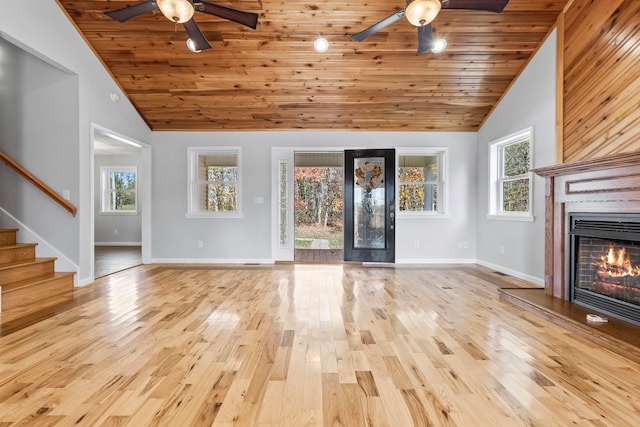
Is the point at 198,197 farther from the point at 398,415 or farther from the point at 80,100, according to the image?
the point at 398,415

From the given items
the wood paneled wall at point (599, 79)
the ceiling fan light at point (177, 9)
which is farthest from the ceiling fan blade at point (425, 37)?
the ceiling fan light at point (177, 9)

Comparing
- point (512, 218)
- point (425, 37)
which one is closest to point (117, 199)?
point (425, 37)

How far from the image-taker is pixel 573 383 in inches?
69.1

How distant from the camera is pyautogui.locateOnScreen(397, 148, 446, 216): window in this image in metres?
5.80

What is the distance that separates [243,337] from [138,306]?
1.43 meters

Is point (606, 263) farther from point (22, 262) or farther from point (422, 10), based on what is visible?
point (22, 262)

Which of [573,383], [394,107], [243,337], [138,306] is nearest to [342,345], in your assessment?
[243,337]

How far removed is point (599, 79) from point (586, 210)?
54.4 inches

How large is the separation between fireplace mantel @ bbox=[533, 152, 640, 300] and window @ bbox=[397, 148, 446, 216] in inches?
101

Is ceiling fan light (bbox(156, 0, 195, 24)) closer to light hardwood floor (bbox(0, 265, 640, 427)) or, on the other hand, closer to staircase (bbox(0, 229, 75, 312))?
light hardwood floor (bbox(0, 265, 640, 427))

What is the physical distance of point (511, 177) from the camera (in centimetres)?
484

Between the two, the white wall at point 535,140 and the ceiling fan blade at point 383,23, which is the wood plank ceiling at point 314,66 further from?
the ceiling fan blade at point 383,23

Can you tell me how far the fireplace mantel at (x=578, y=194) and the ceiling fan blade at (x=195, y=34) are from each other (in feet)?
12.0

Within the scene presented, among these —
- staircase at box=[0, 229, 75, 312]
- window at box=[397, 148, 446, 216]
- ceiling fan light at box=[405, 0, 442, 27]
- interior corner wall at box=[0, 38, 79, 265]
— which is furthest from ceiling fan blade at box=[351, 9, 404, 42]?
staircase at box=[0, 229, 75, 312]
